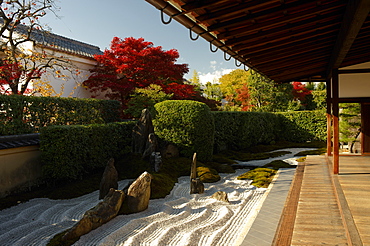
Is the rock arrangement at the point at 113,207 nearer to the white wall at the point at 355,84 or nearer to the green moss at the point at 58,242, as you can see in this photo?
the green moss at the point at 58,242

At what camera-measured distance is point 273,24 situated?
3.17 m

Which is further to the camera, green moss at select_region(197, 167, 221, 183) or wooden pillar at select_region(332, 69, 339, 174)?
green moss at select_region(197, 167, 221, 183)

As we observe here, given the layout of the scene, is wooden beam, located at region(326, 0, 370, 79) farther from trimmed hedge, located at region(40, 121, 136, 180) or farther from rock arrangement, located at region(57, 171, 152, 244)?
trimmed hedge, located at region(40, 121, 136, 180)

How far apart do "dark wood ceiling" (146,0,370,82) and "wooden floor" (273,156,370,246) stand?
1.95 m

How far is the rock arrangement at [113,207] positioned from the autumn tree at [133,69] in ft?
26.0

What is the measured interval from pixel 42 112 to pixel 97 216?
4.19 m

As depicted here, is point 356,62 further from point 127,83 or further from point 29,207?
point 127,83

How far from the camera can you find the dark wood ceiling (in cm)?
258

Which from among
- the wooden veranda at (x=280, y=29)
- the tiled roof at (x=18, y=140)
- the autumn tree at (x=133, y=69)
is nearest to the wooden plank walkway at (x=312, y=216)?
the wooden veranda at (x=280, y=29)

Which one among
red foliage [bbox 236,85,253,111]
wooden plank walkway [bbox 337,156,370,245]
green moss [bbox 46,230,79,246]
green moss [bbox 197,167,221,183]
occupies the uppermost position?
red foliage [bbox 236,85,253,111]

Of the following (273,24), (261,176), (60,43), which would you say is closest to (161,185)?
(261,176)

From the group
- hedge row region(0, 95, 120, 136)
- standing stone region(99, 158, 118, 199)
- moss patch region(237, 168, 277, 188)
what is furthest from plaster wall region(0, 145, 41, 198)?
moss patch region(237, 168, 277, 188)

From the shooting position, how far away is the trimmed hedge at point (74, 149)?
6434mm

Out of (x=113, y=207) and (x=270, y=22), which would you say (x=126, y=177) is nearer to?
(x=113, y=207)
